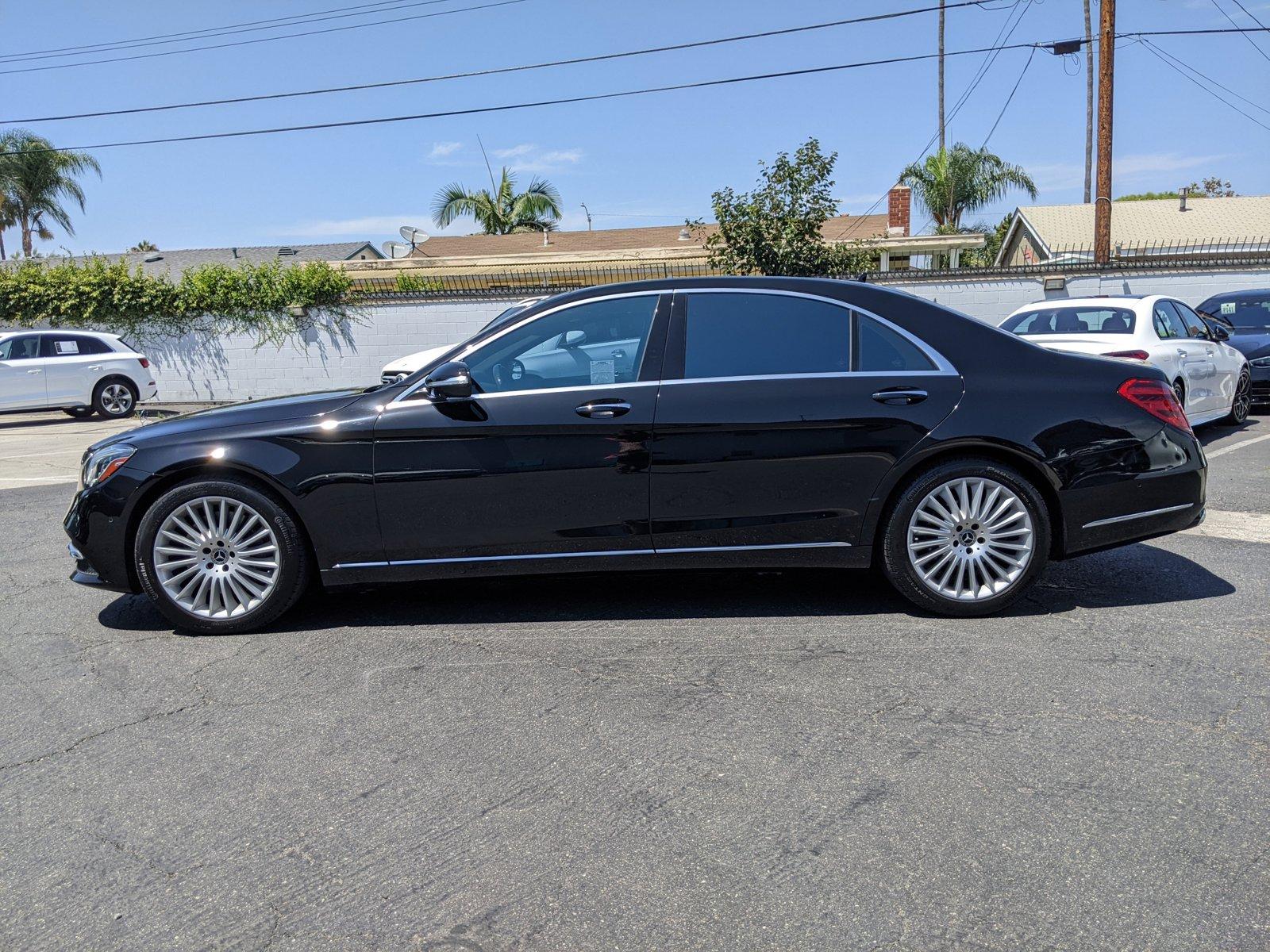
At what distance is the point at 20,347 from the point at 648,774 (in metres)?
17.5

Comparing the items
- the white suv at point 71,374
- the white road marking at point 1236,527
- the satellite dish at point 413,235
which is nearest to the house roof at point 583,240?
the satellite dish at point 413,235

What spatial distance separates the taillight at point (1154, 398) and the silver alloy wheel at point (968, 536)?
791 mm

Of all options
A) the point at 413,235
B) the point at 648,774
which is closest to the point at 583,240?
the point at 413,235

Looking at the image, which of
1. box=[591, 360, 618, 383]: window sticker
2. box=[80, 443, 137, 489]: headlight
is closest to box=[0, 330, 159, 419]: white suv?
box=[80, 443, 137, 489]: headlight

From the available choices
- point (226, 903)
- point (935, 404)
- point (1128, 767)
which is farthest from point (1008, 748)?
point (226, 903)

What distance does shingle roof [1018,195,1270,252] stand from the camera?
35.6 m

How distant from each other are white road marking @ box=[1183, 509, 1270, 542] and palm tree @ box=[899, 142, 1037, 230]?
3462 cm

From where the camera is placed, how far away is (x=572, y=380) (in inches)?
197

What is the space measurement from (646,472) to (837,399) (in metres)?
0.94

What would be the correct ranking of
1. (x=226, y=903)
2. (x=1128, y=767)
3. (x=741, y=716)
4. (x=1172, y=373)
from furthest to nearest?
(x=1172, y=373) < (x=741, y=716) < (x=1128, y=767) < (x=226, y=903)

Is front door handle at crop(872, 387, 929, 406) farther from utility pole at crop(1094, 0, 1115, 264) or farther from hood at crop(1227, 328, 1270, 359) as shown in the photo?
utility pole at crop(1094, 0, 1115, 264)

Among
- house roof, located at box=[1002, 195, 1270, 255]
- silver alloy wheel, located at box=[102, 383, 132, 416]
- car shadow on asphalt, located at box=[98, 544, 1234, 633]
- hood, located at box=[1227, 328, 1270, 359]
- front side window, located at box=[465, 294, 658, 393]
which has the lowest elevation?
car shadow on asphalt, located at box=[98, 544, 1234, 633]

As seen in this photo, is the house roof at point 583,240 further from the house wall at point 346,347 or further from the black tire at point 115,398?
the black tire at point 115,398

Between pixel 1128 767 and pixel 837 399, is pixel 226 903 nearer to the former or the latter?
pixel 1128 767
